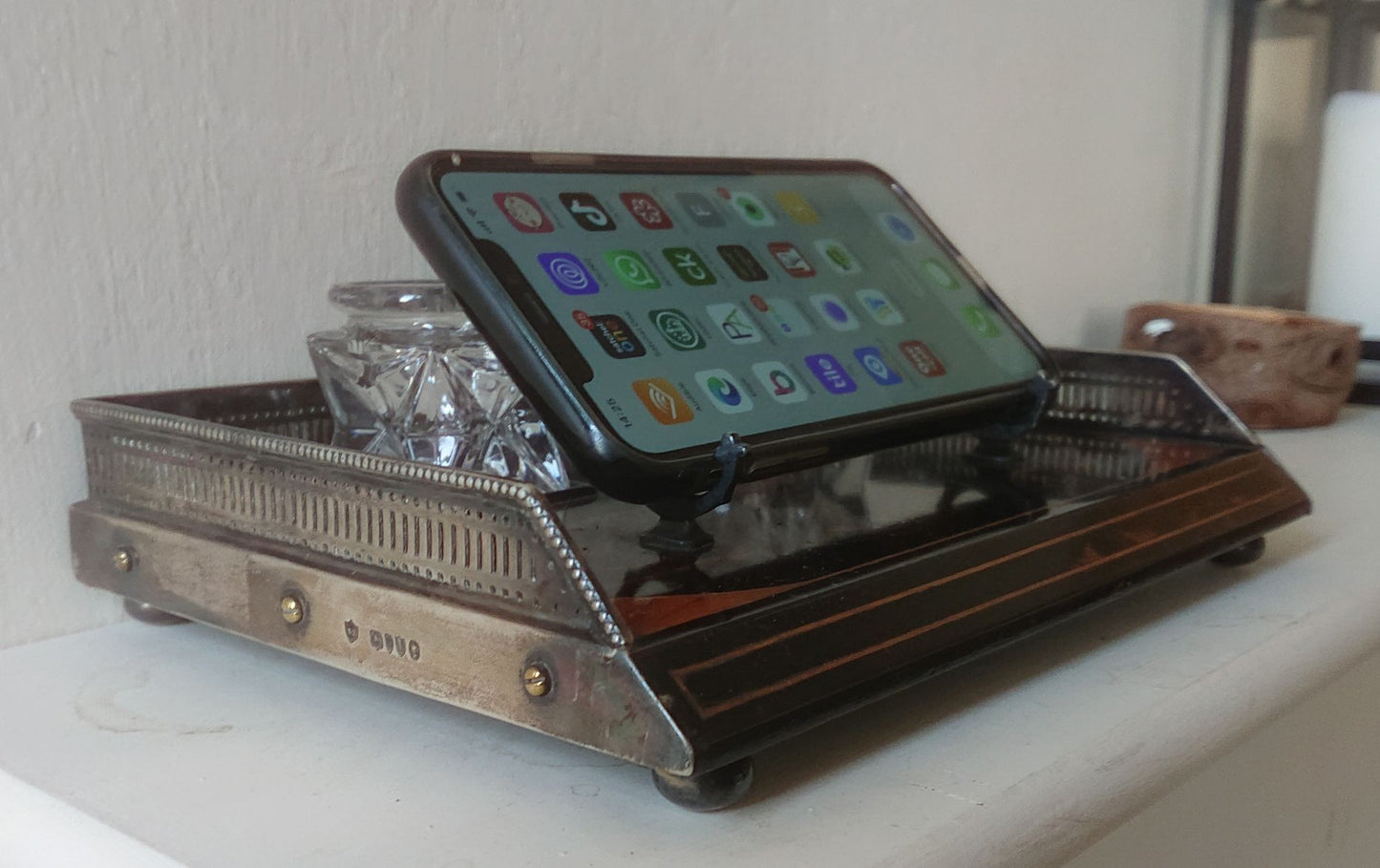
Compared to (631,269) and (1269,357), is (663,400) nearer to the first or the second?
(631,269)

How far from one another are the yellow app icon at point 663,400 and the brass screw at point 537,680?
0.11 meters

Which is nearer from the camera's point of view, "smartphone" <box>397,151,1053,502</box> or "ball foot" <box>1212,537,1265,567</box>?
"smartphone" <box>397,151,1053,502</box>

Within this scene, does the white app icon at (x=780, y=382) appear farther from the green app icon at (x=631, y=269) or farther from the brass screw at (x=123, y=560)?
the brass screw at (x=123, y=560)

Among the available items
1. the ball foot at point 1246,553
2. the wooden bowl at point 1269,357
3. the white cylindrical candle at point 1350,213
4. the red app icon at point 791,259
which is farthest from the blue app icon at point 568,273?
the white cylindrical candle at point 1350,213

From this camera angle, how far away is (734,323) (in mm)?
489

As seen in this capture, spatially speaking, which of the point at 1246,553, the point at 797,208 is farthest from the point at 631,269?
the point at 1246,553

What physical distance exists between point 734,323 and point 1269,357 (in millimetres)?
537

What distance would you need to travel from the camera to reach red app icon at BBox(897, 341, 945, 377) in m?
0.54

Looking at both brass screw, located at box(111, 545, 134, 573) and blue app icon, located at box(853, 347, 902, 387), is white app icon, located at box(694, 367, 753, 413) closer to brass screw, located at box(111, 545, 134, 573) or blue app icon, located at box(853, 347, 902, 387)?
blue app icon, located at box(853, 347, 902, 387)

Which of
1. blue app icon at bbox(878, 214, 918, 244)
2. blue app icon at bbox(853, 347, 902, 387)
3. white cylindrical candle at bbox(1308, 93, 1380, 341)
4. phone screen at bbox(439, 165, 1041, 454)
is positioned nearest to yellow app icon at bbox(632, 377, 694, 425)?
phone screen at bbox(439, 165, 1041, 454)

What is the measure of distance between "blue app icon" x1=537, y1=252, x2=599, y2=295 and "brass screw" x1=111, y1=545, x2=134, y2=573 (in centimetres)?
18

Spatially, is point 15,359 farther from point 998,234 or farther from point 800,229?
point 998,234

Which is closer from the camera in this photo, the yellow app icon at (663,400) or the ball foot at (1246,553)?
the yellow app icon at (663,400)

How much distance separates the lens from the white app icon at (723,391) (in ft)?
1.48
